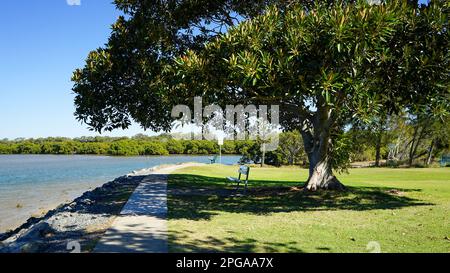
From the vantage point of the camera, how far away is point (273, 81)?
9906mm

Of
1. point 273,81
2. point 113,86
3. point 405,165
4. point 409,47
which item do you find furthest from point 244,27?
point 405,165

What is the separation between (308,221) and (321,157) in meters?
6.40

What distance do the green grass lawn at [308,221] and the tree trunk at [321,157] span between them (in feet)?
2.34

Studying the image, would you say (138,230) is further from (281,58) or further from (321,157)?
(321,157)

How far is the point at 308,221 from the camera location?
33.7 ft

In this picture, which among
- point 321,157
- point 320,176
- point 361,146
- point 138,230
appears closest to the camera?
point 138,230

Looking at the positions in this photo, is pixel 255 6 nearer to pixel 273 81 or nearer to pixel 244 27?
pixel 244 27

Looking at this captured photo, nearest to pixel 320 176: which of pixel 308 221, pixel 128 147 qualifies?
pixel 308 221

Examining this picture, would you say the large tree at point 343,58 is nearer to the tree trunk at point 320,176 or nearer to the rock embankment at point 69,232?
the rock embankment at point 69,232

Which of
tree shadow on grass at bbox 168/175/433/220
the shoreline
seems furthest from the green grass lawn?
the shoreline

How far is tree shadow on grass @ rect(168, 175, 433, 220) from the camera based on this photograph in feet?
40.2
